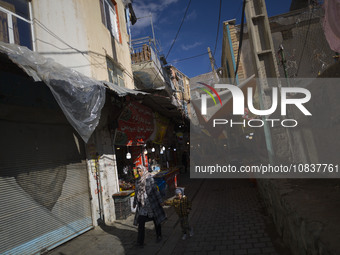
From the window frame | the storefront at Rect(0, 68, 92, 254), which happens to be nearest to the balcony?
the window frame

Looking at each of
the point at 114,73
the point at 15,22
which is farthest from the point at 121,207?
the point at 15,22

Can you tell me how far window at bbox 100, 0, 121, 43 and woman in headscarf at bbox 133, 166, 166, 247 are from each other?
7.70m

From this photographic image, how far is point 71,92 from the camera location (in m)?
4.86

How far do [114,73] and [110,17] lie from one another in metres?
2.92

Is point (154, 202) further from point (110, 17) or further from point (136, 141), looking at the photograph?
point (110, 17)

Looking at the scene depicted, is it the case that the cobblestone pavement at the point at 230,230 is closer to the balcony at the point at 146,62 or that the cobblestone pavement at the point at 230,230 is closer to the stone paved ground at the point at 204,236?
the stone paved ground at the point at 204,236

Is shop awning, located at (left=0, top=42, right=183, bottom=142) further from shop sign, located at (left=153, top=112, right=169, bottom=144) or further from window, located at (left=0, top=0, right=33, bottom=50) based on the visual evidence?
shop sign, located at (left=153, top=112, right=169, bottom=144)

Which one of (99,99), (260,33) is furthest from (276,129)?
(99,99)

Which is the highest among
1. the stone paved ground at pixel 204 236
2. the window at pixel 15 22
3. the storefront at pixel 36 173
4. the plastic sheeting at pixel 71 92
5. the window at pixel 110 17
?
the window at pixel 110 17

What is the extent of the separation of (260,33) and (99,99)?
5.29m

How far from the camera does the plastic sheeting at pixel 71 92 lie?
442cm

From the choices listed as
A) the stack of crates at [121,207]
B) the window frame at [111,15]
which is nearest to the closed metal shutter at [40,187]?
the stack of crates at [121,207]

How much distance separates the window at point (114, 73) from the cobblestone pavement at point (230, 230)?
633 centimetres

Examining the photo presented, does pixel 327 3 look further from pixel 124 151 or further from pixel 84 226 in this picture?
pixel 124 151
